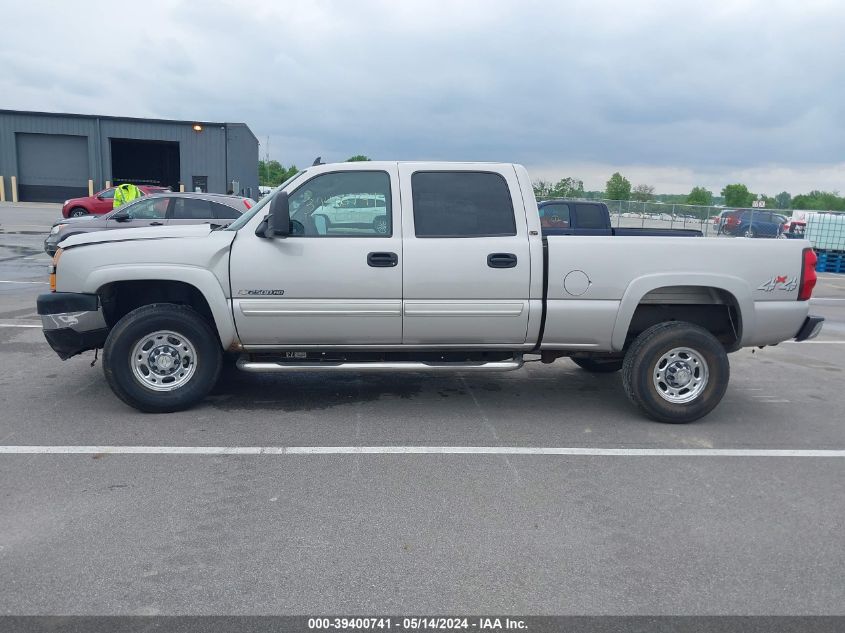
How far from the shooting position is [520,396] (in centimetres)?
650

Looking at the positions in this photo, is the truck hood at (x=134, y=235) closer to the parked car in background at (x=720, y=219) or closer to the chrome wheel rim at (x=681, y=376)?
the chrome wheel rim at (x=681, y=376)

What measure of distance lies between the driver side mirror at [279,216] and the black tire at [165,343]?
39.0 inches

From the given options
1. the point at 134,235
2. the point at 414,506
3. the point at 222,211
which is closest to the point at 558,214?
the point at 222,211

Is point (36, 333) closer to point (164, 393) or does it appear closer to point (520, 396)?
point (164, 393)

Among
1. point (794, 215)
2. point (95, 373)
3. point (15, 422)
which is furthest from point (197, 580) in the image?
point (794, 215)

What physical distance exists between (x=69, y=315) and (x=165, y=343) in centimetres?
75

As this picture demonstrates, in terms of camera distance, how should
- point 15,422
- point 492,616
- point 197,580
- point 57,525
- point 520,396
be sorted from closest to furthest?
point 492,616 < point 197,580 < point 57,525 < point 15,422 < point 520,396

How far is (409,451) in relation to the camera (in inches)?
195

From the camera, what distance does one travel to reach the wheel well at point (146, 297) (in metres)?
5.68

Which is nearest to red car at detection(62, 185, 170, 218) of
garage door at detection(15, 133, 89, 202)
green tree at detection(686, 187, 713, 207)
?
garage door at detection(15, 133, 89, 202)

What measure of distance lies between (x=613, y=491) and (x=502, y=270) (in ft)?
6.32

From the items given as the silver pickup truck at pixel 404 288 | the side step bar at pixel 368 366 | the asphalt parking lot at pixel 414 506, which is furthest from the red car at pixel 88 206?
the side step bar at pixel 368 366

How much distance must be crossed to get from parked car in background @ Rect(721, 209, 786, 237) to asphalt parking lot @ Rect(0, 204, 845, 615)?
769 inches

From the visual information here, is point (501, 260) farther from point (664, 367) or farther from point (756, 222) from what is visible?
point (756, 222)
